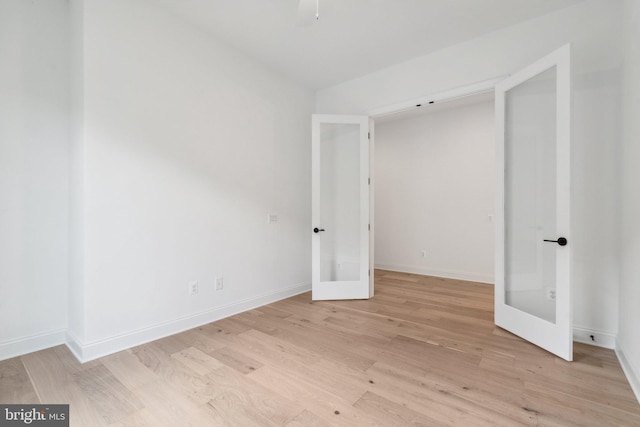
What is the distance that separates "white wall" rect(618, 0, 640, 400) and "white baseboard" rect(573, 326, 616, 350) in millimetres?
130

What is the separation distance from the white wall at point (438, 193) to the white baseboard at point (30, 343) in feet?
15.8

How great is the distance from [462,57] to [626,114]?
1.55 m

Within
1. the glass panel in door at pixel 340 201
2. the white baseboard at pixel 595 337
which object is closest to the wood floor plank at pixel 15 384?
the glass panel in door at pixel 340 201

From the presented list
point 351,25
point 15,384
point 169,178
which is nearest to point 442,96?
point 351,25

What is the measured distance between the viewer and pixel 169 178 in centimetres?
266

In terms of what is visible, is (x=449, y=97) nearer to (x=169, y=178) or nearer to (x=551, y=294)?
(x=551, y=294)

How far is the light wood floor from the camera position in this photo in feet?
5.16

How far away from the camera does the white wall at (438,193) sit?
4684 millimetres

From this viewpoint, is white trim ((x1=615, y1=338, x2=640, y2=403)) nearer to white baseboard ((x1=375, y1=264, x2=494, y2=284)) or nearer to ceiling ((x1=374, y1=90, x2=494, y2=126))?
white baseboard ((x1=375, y1=264, x2=494, y2=284))

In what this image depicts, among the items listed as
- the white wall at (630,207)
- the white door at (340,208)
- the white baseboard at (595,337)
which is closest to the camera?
the white wall at (630,207)

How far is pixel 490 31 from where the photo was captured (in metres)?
2.90

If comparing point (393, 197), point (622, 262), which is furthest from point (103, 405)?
point (393, 197)

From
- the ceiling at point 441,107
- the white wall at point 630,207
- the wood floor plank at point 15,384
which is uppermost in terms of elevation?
the ceiling at point 441,107

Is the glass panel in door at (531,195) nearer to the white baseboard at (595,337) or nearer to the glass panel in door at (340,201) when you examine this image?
Answer: the white baseboard at (595,337)
